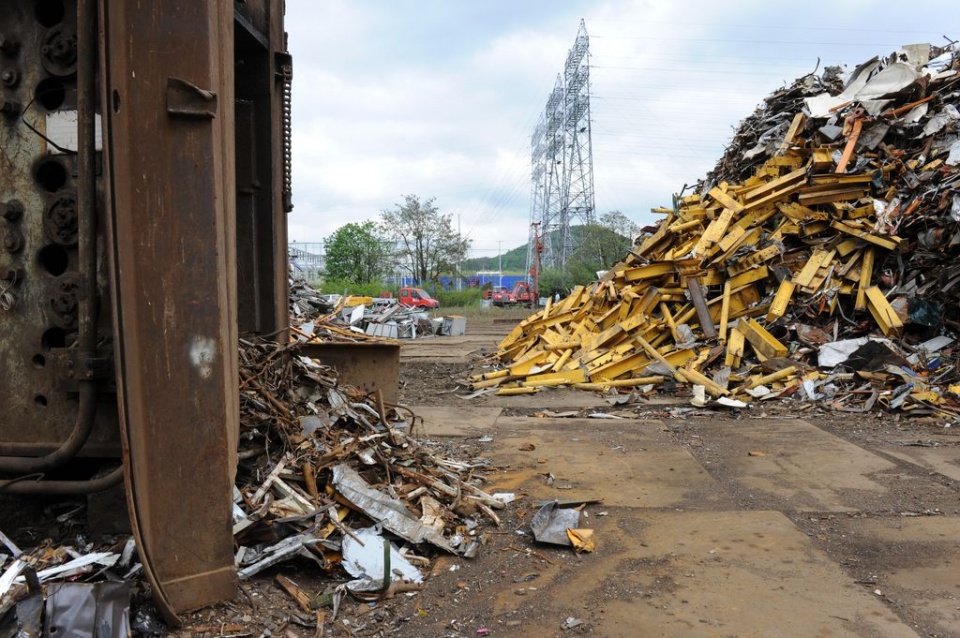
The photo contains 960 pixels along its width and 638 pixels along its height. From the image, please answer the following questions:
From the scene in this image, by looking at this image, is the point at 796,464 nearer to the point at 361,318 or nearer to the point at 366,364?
the point at 366,364

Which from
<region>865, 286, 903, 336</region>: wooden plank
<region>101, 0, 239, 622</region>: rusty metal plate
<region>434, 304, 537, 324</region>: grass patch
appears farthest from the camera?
<region>434, 304, 537, 324</region>: grass patch

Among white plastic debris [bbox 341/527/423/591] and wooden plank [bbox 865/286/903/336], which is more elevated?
wooden plank [bbox 865/286/903/336]

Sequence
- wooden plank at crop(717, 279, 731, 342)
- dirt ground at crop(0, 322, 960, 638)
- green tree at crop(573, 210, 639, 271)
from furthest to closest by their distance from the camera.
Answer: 1. green tree at crop(573, 210, 639, 271)
2. wooden plank at crop(717, 279, 731, 342)
3. dirt ground at crop(0, 322, 960, 638)

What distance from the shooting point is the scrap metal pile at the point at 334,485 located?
125 inches

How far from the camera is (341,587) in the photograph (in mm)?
3016

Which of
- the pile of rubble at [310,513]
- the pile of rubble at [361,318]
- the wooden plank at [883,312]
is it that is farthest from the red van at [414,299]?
the pile of rubble at [310,513]

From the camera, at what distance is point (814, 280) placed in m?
9.45

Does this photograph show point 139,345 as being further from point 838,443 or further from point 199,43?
point 838,443

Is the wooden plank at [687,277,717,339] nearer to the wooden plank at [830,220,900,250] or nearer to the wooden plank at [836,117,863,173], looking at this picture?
the wooden plank at [830,220,900,250]

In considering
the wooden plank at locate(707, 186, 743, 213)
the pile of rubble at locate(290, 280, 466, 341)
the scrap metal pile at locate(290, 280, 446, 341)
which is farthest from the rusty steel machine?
the wooden plank at locate(707, 186, 743, 213)

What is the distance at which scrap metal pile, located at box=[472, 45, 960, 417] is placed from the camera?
839 centimetres

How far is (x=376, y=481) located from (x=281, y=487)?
0.70 metres

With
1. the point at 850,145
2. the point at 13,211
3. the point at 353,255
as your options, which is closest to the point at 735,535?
the point at 13,211

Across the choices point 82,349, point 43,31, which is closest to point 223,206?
point 82,349
